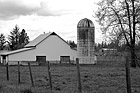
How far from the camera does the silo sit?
51.2 metres

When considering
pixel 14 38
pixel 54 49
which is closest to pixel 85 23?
pixel 54 49

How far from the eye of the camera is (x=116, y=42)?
32969 millimetres

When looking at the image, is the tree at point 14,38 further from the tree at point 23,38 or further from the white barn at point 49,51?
the white barn at point 49,51

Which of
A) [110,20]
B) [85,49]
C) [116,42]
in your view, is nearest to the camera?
[116,42]

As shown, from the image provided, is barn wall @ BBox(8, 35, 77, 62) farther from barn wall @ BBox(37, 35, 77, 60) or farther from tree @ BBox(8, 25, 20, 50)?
tree @ BBox(8, 25, 20, 50)

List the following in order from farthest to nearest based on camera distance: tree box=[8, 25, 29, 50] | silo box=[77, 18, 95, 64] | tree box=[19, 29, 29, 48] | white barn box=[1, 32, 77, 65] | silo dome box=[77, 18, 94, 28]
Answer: tree box=[19, 29, 29, 48]
tree box=[8, 25, 29, 50]
white barn box=[1, 32, 77, 65]
silo dome box=[77, 18, 94, 28]
silo box=[77, 18, 95, 64]

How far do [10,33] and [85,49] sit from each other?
183 feet

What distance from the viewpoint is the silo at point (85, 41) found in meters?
51.2

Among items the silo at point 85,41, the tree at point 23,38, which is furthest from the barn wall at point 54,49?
the tree at point 23,38

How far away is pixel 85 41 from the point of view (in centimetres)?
5191

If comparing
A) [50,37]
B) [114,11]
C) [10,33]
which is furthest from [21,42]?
[114,11]

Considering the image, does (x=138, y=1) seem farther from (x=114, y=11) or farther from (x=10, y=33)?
(x=10, y=33)

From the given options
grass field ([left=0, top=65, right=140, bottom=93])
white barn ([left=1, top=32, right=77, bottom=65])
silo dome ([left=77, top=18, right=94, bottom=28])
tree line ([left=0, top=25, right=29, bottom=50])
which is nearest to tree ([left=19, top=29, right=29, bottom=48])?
tree line ([left=0, top=25, right=29, bottom=50])

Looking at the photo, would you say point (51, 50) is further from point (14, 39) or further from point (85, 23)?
point (14, 39)
